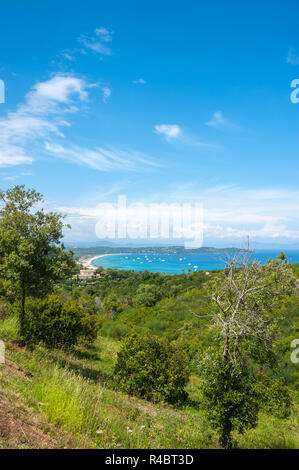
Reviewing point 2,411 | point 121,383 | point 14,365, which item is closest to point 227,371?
point 2,411

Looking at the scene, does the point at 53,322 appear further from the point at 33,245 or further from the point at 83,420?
the point at 83,420

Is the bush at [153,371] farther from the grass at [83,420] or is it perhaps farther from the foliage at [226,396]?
the foliage at [226,396]

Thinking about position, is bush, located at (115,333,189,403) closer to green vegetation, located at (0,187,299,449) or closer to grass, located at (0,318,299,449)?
green vegetation, located at (0,187,299,449)

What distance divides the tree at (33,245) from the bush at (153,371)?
15.1ft

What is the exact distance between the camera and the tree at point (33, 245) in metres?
8.46

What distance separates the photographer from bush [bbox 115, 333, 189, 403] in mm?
10383

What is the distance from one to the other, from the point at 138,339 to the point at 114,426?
7.32 meters

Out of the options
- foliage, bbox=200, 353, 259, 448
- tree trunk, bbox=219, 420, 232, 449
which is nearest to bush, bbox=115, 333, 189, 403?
tree trunk, bbox=219, 420, 232, 449

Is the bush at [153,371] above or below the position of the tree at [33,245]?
below

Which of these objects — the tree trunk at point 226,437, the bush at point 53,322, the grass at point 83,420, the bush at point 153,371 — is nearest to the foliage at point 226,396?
the tree trunk at point 226,437

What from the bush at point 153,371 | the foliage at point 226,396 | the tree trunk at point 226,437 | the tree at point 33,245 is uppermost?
the tree at point 33,245

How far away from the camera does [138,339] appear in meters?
11.9
